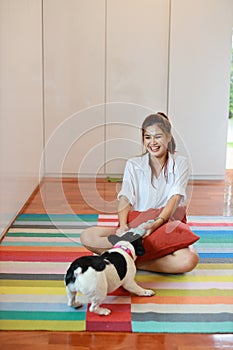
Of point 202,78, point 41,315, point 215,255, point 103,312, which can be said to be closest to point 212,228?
point 215,255

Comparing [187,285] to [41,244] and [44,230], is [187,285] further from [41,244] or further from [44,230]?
[44,230]

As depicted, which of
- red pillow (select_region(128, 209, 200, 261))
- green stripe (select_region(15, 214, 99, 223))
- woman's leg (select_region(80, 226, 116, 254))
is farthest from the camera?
green stripe (select_region(15, 214, 99, 223))

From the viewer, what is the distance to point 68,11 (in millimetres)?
3717

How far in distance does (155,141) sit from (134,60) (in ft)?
6.31

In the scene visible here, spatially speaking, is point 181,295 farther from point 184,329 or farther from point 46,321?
point 46,321

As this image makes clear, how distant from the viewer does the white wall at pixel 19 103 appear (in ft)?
8.52

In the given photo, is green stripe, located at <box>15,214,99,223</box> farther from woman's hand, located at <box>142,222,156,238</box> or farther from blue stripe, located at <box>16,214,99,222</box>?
woman's hand, located at <box>142,222,156,238</box>

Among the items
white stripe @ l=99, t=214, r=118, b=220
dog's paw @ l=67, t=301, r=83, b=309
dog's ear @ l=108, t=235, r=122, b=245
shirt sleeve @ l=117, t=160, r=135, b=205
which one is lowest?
dog's paw @ l=67, t=301, r=83, b=309

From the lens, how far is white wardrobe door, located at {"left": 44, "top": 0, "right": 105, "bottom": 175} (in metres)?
3.72

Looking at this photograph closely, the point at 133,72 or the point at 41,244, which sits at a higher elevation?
the point at 133,72

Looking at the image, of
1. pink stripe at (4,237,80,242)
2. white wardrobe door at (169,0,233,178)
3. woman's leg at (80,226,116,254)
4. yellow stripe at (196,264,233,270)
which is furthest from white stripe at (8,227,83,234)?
white wardrobe door at (169,0,233,178)

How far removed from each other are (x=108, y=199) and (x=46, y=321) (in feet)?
4.40

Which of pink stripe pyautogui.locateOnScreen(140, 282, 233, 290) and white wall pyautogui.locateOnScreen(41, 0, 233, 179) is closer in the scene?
pink stripe pyautogui.locateOnScreen(140, 282, 233, 290)

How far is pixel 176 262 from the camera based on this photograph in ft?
6.68
